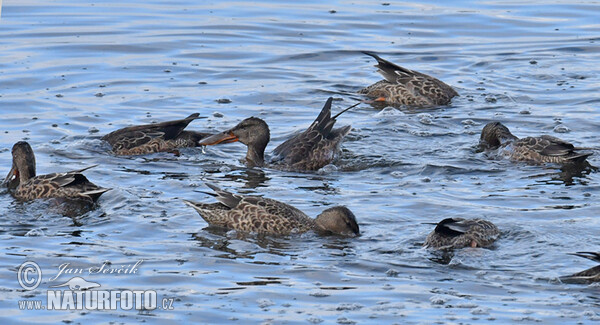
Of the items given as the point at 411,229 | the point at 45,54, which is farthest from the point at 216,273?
the point at 45,54

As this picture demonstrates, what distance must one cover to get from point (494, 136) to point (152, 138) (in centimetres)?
412

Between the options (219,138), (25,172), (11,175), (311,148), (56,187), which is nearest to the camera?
(56,187)

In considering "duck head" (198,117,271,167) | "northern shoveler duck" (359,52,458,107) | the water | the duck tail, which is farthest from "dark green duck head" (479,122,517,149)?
"duck head" (198,117,271,167)

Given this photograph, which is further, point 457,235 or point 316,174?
point 316,174

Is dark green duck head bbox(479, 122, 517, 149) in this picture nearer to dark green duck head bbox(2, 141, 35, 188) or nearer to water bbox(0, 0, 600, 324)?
water bbox(0, 0, 600, 324)

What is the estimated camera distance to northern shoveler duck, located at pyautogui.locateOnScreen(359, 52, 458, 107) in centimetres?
1624

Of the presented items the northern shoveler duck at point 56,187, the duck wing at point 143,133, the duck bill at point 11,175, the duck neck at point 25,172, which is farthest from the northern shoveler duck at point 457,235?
the duck wing at point 143,133

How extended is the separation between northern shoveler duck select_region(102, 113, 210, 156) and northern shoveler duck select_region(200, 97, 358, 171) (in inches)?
19.8

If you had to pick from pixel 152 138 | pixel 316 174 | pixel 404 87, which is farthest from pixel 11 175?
pixel 404 87

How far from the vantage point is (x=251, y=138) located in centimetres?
1330

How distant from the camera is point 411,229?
10.4m

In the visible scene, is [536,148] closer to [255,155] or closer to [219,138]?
[255,155]

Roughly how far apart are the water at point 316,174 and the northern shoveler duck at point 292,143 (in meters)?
0.21

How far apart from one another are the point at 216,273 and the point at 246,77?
8.61 m
